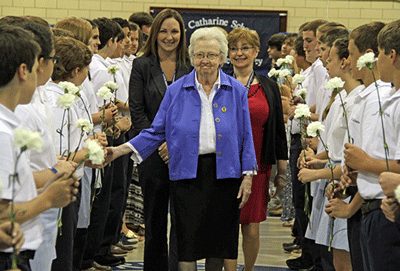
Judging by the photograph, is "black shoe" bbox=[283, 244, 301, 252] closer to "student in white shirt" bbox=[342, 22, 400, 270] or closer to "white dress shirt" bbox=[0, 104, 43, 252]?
"student in white shirt" bbox=[342, 22, 400, 270]

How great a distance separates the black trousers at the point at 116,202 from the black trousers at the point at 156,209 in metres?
0.95

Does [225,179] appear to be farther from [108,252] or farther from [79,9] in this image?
[79,9]

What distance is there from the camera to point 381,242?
2.42m

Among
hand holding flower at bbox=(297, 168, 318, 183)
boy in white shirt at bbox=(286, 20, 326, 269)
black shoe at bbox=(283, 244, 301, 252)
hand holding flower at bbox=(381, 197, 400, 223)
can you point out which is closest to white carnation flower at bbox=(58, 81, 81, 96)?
hand holding flower at bbox=(297, 168, 318, 183)

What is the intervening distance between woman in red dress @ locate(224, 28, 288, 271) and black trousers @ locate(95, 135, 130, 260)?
4.25 ft

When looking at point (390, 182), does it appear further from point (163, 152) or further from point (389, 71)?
point (163, 152)

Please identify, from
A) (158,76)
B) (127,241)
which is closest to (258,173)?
(158,76)

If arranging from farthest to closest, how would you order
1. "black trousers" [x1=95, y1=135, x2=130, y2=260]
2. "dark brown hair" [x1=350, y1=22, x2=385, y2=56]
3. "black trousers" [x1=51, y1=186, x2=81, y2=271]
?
"black trousers" [x1=95, y1=135, x2=130, y2=260] → "dark brown hair" [x1=350, y1=22, x2=385, y2=56] → "black trousers" [x1=51, y1=186, x2=81, y2=271]

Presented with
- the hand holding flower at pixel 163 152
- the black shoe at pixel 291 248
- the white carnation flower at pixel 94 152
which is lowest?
the black shoe at pixel 291 248

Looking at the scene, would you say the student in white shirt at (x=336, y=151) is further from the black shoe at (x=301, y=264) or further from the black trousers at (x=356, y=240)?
the black shoe at (x=301, y=264)

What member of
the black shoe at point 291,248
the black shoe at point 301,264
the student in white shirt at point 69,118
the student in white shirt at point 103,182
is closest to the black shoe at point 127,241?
the student in white shirt at point 103,182

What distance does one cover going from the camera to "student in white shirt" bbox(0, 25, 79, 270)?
1.85 m

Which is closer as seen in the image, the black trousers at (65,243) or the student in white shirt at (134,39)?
the black trousers at (65,243)

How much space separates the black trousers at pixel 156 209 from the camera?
3.95m
